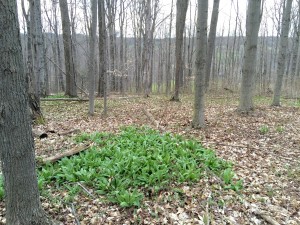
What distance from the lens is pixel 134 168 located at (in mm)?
3873

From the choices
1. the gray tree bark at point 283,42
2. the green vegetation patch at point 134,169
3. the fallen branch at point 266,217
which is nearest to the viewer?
the fallen branch at point 266,217

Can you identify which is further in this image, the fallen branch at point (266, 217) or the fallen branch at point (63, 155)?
the fallen branch at point (63, 155)

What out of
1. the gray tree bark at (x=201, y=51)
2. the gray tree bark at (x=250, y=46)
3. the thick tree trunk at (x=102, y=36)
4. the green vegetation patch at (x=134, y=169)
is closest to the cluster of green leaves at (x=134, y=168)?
the green vegetation patch at (x=134, y=169)

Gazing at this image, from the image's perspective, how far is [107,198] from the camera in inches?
130

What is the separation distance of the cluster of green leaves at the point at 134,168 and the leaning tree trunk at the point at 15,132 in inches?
40.9

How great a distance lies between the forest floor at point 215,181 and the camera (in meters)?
3.06

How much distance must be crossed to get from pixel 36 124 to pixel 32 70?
5.58ft

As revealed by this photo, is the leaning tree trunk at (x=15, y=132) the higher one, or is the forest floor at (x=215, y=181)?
the leaning tree trunk at (x=15, y=132)

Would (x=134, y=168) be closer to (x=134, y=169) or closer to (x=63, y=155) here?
(x=134, y=169)

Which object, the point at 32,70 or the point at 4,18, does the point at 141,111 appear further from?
the point at 4,18

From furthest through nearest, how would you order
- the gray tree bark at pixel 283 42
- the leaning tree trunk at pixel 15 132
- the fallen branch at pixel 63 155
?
the gray tree bark at pixel 283 42, the fallen branch at pixel 63 155, the leaning tree trunk at pixel 15 132

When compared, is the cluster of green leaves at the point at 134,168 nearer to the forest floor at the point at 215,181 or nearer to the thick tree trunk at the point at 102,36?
the forest floor at the point at 215,181

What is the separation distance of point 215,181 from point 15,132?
3.16 m

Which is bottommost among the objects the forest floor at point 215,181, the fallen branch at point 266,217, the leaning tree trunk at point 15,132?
the fallen branch at point 266,217
